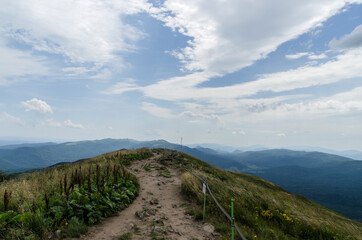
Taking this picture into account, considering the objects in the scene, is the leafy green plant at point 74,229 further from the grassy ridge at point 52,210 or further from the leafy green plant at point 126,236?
the leafy green plant at point 126,236

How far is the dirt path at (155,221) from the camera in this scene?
21.2 ft

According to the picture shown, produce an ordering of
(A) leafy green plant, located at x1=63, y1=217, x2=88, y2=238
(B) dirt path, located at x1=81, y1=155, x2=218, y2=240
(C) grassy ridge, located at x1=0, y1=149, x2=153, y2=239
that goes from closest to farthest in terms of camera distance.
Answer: (C) grassy ridge, located at x1=0, y1=149, x2=153, y2=239
(A) leafy green plant, located at x1=63, y1=217, x2=88, y2=238
(B) dirt path, located at x1=81, y1=155, x2=218, y2=240

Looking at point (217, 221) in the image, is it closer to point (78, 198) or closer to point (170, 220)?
point (170, 220)

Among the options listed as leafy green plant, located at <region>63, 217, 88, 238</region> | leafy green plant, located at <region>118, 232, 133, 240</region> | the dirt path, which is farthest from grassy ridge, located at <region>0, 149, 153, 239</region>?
leafy green plant, located at <region>118, 232, 133, 240</region>

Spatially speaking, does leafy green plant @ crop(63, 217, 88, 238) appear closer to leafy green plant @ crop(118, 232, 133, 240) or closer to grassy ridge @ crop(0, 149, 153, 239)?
grassy ridge @ crop(0, 149, 153, 239)

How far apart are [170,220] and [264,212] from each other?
5.21m

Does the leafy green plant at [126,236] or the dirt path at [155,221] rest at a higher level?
the leafy green plant at [126,236]

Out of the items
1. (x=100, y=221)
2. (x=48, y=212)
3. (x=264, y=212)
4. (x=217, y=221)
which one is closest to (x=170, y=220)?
(x=217, y=221)

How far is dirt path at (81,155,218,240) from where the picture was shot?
647cm

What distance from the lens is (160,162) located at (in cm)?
2234

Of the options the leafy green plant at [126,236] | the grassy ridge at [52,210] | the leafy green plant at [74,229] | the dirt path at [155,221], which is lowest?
the dirt path at [155,221]

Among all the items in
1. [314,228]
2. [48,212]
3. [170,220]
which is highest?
[48,212]

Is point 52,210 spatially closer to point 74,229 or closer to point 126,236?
point 74,229

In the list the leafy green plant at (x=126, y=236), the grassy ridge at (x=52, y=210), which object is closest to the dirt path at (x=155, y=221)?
the leafy green plant at (x=126, y=236)
